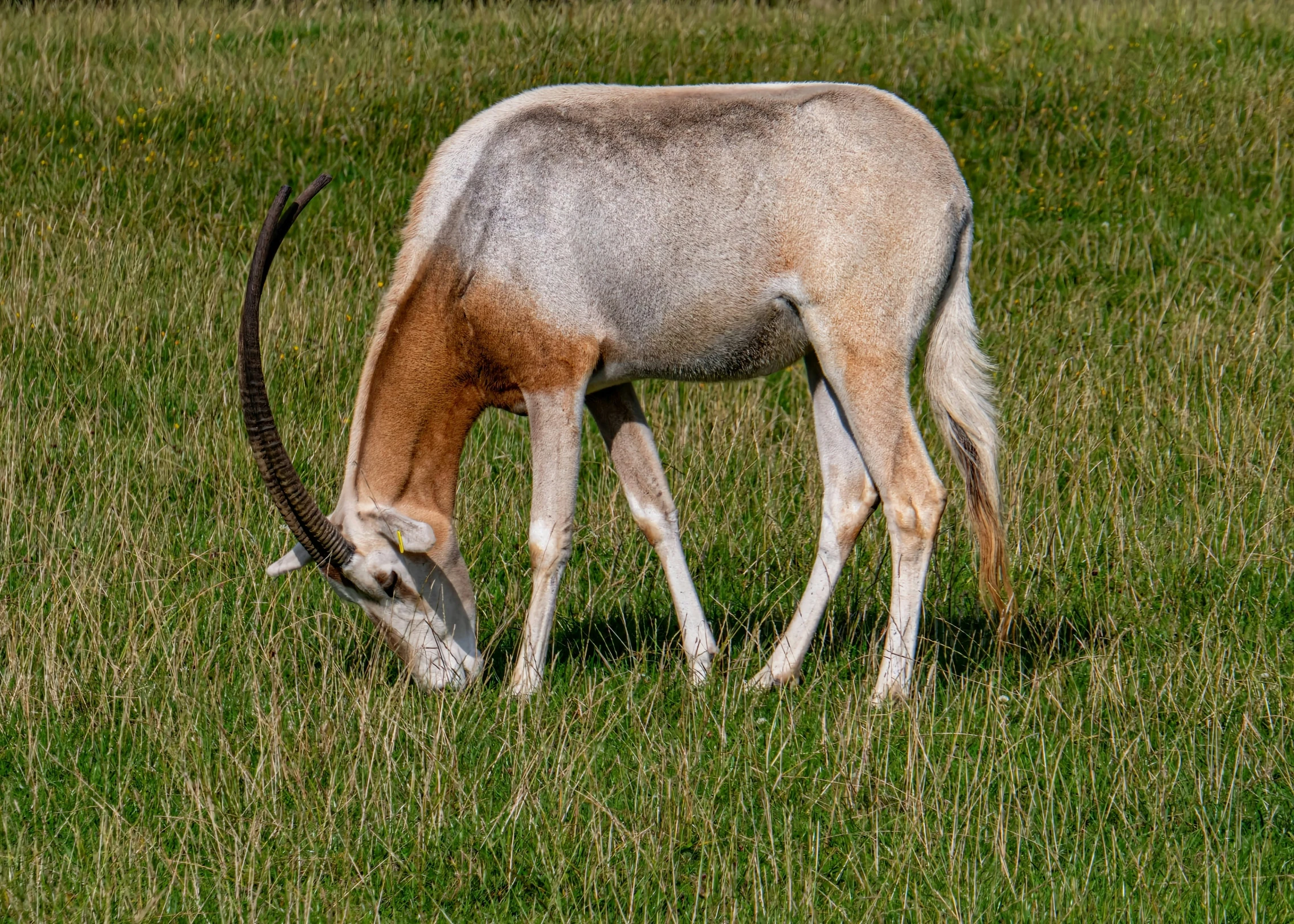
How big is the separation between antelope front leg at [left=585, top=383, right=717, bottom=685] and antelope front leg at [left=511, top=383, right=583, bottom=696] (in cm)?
49

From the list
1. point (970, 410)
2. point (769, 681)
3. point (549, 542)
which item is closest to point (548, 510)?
point (549, 542)

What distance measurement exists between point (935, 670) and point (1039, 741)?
0.42 metres

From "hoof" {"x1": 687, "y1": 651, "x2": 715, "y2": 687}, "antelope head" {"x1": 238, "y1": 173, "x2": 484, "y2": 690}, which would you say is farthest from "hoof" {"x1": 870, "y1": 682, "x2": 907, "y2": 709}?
"antelope head" {"x1": 238, "y1": 173, "x2": 484, "y2": 690}

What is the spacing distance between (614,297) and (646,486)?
0.89m

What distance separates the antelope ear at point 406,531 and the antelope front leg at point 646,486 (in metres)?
0.87

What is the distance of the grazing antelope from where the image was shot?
15.5 feet

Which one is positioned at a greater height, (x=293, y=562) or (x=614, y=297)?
(x=614, y=297)

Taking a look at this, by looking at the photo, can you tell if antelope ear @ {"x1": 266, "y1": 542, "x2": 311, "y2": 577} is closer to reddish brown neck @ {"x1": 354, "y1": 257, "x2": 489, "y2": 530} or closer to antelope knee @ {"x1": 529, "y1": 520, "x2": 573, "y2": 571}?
reddish brown neck @ {"x1": 354, "y1": 257, "x2": 489, "y2": 530}

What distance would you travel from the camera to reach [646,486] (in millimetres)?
5379

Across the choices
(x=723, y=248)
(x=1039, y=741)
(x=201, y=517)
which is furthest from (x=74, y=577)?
(x=1039, y=741)

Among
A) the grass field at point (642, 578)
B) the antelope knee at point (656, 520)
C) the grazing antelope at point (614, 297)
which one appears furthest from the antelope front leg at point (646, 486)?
the grazing antelope at point (614, 297)

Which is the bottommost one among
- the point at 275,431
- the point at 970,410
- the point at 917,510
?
the point at 917,510

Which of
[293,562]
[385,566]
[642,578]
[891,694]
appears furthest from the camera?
[642,578]

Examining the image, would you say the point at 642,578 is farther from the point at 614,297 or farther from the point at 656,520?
the point at 614,297
